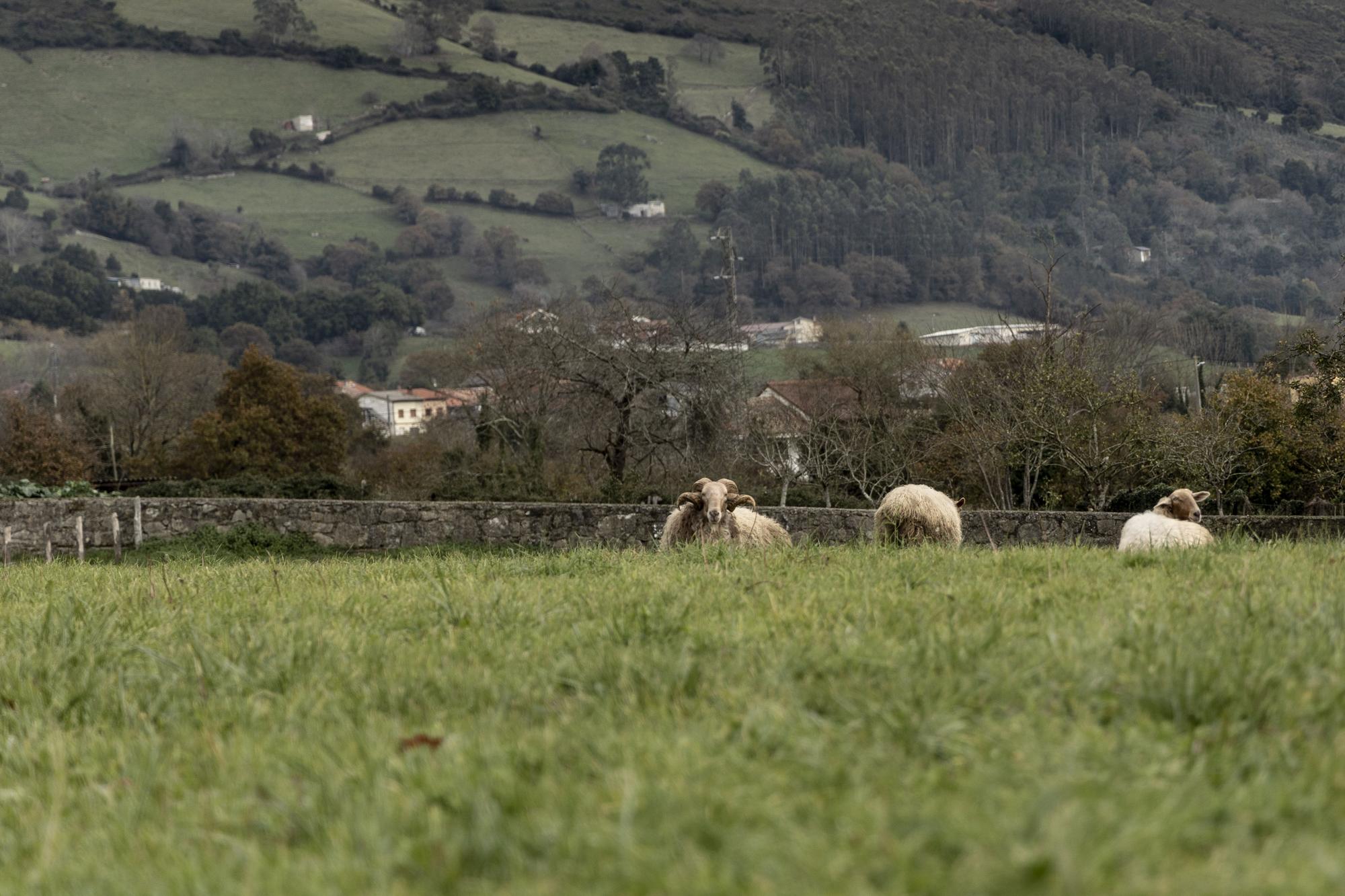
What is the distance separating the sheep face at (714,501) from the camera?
15500 millimetres

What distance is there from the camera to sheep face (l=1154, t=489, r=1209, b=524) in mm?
14289

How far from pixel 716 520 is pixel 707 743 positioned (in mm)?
11506

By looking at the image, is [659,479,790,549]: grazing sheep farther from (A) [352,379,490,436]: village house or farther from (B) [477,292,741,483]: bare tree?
(A) [352,379,490,436]: village house

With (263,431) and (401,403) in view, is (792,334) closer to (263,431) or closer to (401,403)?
(401,403)

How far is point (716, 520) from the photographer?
50.9ft

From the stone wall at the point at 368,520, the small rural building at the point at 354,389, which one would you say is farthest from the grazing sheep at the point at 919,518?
the small rural building at the point at 354,389

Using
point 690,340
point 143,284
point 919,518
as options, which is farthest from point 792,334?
point 919,518

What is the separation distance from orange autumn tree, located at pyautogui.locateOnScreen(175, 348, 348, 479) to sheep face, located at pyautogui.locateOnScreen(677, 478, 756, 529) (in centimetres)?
4368

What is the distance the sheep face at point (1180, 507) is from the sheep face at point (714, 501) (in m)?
4.21

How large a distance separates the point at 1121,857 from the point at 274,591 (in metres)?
6.34

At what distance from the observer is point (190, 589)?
343 inches

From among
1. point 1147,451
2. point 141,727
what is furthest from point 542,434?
point 141,727

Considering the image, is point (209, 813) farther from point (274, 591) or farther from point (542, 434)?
point (542, 434)

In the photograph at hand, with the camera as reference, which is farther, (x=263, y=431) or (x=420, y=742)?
(x=263, y=431)
